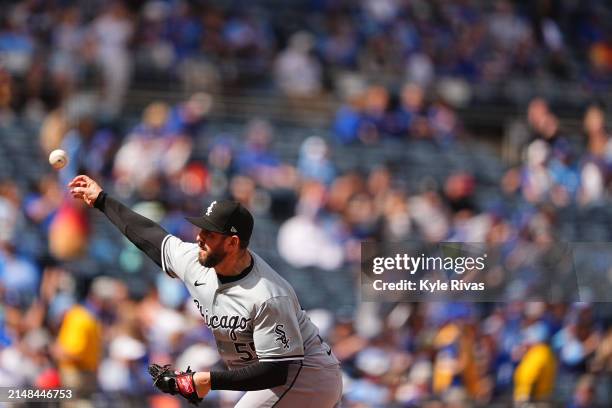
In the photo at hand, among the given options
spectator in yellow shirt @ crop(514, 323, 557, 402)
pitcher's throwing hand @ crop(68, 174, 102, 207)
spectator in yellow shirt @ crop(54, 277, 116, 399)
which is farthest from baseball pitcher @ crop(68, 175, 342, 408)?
spectator in yellow shirt @ crop(514, 323, 557, 402)

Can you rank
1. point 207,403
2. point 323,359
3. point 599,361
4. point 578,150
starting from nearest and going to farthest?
point 323,359
point 207,403
point 599,361
point 578,150

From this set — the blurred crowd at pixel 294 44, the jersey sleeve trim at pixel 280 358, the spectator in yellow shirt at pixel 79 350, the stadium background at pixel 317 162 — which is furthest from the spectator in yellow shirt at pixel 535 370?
the jersey sleeve trim at pixel 280 358

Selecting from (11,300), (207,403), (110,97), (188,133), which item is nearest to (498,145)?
(188,133)

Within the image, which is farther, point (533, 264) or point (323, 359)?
point (533, 264)

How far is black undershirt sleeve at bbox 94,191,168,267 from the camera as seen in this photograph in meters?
5.16

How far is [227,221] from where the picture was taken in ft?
15.2

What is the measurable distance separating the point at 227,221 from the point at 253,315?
0.42m

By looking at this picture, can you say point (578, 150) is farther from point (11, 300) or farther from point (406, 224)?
point (11, 300)

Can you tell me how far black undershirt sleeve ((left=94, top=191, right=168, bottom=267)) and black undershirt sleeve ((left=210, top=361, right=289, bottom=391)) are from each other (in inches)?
31.1

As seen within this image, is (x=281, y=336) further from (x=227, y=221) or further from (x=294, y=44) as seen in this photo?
(x=294, y=44)

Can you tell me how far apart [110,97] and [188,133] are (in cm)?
83

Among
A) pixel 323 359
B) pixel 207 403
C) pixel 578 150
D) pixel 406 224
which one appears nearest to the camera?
pixel 323 359

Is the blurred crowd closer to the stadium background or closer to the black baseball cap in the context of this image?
the stadium background

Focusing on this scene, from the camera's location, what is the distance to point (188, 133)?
10.1 m
